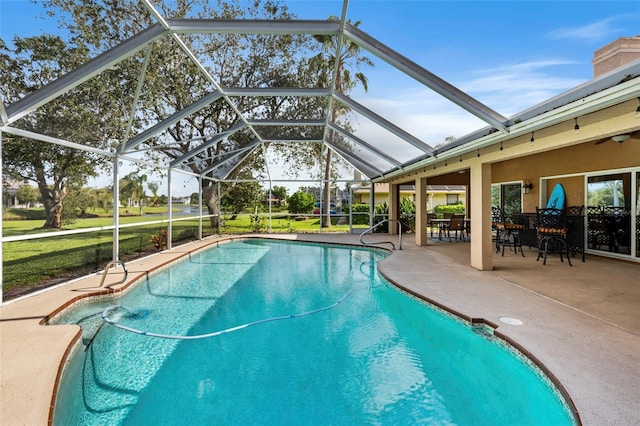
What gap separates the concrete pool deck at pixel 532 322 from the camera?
260 centimetres

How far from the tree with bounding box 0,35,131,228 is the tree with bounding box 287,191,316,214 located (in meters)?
9.38

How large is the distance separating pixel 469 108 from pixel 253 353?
461cm

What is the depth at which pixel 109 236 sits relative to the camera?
12344 mm

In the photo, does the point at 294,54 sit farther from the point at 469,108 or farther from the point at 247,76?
the point at 469,108

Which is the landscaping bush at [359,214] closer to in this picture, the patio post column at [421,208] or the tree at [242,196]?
the tree at [242,196]

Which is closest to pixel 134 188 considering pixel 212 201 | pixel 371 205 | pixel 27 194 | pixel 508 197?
pixel 212 201

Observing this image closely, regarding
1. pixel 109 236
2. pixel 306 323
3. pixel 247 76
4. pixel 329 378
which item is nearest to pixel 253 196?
pixel 109 236

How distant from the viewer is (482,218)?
719cm

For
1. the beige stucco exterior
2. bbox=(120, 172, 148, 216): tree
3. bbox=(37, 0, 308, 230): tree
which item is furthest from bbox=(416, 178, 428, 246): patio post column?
bbox=(120, 172, 148, 216): tree

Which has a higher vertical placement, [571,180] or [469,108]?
Answer: [469,108]

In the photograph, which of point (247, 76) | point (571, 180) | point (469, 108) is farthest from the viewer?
point (571, 180)

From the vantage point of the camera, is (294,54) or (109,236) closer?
(294,54)

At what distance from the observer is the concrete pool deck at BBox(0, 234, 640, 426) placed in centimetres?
260

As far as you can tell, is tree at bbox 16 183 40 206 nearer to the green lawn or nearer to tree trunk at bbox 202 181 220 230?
the green lawn
